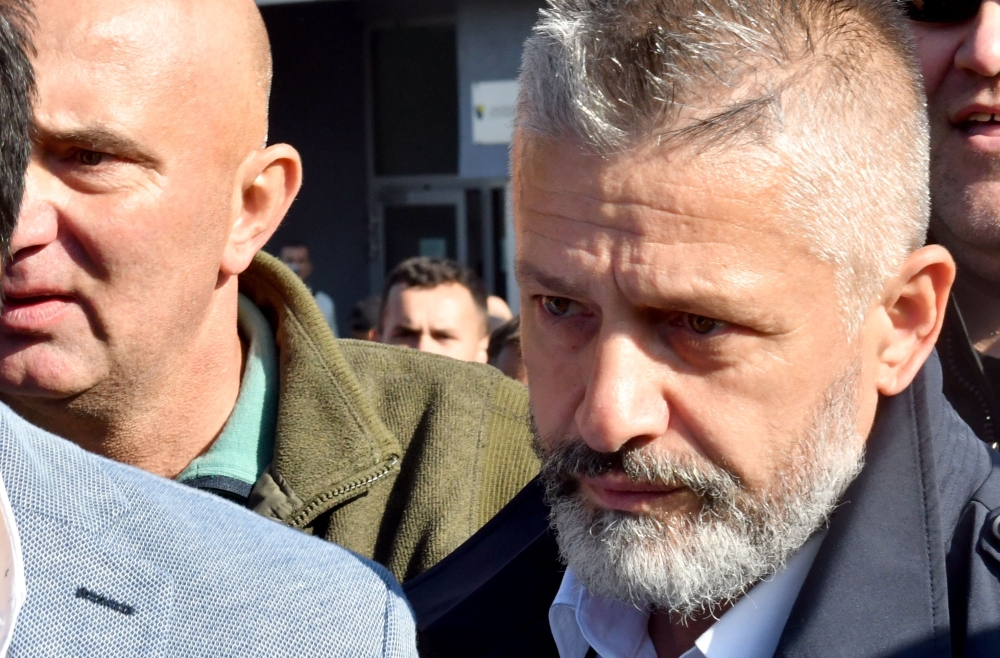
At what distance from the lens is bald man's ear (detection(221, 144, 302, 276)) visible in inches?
93.1

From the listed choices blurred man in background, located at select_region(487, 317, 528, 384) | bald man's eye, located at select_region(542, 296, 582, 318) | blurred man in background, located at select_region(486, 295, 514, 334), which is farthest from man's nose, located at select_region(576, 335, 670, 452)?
blurred man in background, located at select_region(486, 295, 514, 334)

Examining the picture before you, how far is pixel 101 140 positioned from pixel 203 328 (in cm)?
44

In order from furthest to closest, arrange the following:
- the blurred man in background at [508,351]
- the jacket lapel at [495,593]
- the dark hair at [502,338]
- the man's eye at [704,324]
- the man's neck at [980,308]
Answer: the dark hair at [502,338] → the blurred man in background at [508,351] → the man's neck at [980,308] → the jacket lapel at [495,593] → the man's eye at [704,324]

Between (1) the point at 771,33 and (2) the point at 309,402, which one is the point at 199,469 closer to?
(2) the point at 309,402

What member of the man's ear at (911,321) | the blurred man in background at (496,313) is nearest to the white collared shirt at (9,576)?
the man's ear at (911,321)

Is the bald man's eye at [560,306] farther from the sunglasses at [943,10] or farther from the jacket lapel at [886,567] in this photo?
the sunglasses at [943,10]

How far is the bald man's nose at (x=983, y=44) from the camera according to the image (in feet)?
6.79

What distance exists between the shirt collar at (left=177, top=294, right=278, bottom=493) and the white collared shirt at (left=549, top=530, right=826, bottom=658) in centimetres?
81

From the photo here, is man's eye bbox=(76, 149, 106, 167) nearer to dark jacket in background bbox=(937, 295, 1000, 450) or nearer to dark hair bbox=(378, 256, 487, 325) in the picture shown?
dark jacket in background bbox=(937, 295, 1000, 450)

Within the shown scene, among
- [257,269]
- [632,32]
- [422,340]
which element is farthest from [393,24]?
[632,32]

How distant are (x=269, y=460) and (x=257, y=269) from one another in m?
0.49

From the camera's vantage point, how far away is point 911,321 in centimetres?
167

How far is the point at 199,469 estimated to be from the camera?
227cm

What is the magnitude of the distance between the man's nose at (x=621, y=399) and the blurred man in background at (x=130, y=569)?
0.36 m
